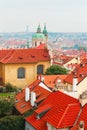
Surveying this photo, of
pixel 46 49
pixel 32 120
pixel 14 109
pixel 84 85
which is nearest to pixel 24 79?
pixel 46 49

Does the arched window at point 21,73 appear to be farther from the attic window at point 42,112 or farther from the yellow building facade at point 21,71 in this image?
the attic window at point 42,112

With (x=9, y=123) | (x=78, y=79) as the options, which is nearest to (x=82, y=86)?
(x=78, y=79)

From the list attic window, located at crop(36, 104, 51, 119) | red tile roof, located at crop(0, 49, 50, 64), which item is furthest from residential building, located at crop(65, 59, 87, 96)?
attic window, located at crop(36, 104, 51, 119)

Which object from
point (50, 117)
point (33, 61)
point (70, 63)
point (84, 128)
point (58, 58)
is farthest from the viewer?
point (58, 58)

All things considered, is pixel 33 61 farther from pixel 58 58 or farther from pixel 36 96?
pixel 58 58

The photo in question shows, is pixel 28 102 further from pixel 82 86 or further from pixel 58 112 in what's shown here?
pixel 82 86

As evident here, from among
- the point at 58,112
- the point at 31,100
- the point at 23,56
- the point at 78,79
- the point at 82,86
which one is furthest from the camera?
the point at 23,56
